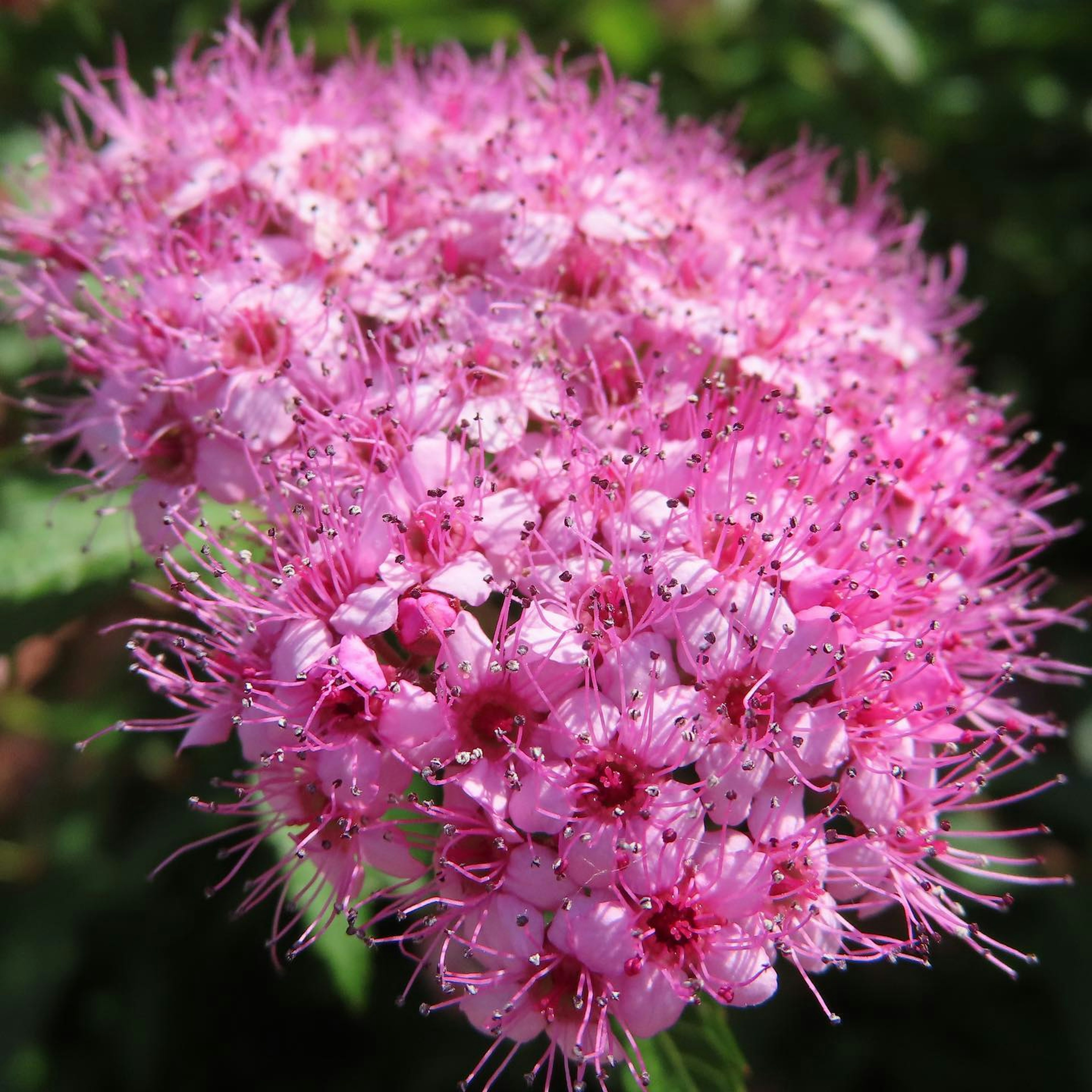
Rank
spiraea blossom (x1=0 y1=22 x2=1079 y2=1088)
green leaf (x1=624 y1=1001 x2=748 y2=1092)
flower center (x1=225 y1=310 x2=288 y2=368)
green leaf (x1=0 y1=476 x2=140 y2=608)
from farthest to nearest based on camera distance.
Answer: green leaf (x1=0 y1=476 x2=140 y2=608), flower center (x1=225 y1=310 x2=288 y2=368), green leaf (x1=624 y1=1001 x2=748 y2=1092), spiraea blossom (x1=0 y1=22 x2=1079 y2=1088)

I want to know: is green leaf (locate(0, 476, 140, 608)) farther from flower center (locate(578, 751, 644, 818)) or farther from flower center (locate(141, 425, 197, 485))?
flower center (locate(578, 751, 644, 818))

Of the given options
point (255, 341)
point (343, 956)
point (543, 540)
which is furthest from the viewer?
point (343, 956)

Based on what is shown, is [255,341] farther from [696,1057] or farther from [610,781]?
[696,1057]

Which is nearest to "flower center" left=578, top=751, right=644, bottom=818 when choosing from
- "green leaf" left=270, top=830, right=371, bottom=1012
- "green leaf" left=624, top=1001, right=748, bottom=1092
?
"green leaf" left=624, top=1001, right=748, bottom=1092

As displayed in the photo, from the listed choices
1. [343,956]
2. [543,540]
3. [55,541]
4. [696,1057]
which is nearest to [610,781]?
[543,540]

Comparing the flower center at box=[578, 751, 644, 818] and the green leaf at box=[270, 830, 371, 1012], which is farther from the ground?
the flower center at box=[578, 751, 644, 818]

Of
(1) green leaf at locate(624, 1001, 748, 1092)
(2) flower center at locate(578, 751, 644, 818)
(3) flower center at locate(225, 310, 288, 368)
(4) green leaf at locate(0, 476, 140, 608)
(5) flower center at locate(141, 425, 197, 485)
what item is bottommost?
(1) green leaf at locate(624, 1001, 748, 1092)
